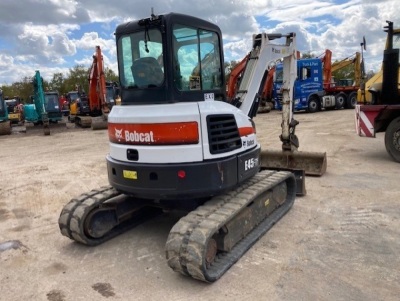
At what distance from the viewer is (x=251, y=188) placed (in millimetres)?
4816

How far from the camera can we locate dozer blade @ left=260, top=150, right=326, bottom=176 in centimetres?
757

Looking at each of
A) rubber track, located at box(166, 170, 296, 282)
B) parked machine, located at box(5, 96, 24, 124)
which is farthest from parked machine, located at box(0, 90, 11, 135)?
rubber track, located at box(166, 170, 296, 282)

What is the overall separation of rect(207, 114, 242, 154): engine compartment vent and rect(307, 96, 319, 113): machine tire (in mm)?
18459

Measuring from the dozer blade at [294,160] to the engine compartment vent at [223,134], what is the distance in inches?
123

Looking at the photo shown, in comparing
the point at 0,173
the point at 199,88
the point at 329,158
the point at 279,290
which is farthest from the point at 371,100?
the point at 0,173

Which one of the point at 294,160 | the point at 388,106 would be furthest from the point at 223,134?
the point at 388,106

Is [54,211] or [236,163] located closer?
[236,163]

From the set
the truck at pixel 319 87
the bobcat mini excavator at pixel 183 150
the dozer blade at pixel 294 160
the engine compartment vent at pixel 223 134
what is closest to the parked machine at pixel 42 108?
the truck at pixel 319 87

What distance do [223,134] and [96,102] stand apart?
18.2 metres

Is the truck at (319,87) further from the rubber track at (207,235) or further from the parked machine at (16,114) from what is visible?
the parked machine at (16,114)

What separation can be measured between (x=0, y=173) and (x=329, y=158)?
821cm

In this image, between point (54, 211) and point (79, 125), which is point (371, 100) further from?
point (79, 125)

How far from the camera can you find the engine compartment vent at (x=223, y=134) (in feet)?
13.7

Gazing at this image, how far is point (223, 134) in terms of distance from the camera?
14.2 feet
